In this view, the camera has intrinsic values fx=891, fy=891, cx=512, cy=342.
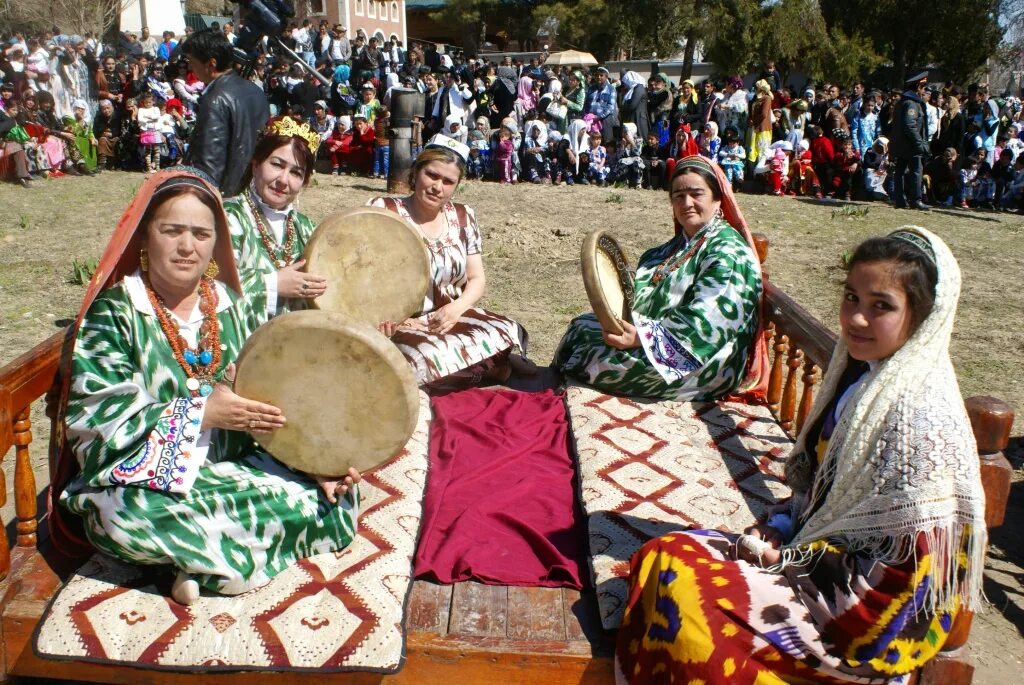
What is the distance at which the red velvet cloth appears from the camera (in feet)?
10.8

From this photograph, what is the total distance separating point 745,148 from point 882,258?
15.3m

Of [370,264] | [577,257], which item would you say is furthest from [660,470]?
[577,257]

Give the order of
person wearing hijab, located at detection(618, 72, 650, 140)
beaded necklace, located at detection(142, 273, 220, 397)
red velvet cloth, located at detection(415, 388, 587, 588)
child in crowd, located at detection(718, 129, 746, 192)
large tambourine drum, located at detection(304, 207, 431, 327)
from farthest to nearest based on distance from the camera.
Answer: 1. person wearing hijab, located at detection(618, 72, 650, 140)
2. child in crowd, located at detection(718, 129, 746, 192)
3. large tambourine drum, located at detection(304, 207, 431, 327)
4. red velvet cloth, located at detection(415, 388, 587, 588)
5. beaded necklace, located at detection(142, 273, 220, 397)

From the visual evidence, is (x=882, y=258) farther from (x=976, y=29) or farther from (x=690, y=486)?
(x=976, y=29)

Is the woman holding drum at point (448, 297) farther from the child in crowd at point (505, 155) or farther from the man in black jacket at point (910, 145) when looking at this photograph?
the child in crowd at point (505, 155)

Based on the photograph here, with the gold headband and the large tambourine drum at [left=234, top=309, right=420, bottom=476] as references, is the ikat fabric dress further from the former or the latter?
the gold headband

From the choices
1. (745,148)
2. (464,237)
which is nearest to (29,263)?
(464,237)

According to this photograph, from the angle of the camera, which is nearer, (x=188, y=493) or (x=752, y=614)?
(x=752, y=614)

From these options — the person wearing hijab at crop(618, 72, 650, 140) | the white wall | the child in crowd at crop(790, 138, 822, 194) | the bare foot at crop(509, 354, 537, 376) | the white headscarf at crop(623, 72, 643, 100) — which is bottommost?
the bare foot at crop(509, 354, 537, 376)

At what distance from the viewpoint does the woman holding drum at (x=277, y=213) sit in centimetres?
406

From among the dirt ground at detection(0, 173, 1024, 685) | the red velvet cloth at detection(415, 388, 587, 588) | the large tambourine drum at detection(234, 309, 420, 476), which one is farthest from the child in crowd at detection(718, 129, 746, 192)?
the large tambourine drum at detection(234, 309, 420, 476)

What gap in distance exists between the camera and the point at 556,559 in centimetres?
333

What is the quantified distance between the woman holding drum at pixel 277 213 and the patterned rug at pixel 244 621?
140 centimetres

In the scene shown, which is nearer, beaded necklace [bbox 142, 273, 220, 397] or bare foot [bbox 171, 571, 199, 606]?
bare foot [bbox 171, 571, 199, 606]
